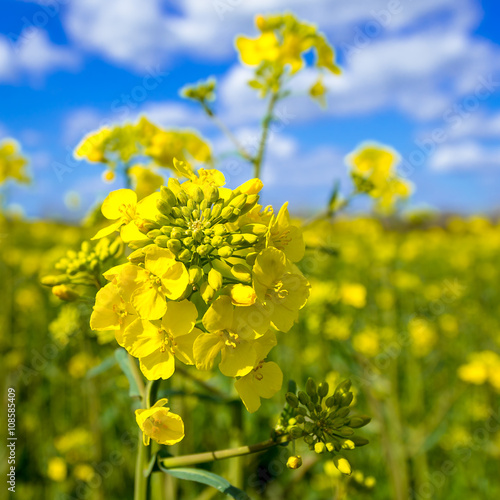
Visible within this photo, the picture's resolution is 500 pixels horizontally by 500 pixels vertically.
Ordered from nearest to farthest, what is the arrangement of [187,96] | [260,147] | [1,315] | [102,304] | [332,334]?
[102,304] → [260,147] → [187,96] → [332,334] → [1,315]

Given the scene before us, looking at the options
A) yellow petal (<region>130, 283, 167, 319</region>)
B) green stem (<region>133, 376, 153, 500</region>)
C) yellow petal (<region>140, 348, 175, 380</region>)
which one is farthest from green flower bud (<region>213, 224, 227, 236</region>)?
green stem (<region>133, 376, 153, 500</region>)

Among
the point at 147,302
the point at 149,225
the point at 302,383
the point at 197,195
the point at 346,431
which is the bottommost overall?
the point at 346,431

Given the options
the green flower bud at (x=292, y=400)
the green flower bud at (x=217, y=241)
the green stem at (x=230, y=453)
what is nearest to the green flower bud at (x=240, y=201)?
the green flower bud at (x=217, y=241)

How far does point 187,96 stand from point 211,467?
2.49 metres

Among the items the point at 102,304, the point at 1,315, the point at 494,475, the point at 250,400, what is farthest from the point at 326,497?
the point at 1,315

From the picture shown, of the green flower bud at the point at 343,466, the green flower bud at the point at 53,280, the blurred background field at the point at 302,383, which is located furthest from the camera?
the blurred background field at the point at 302,383

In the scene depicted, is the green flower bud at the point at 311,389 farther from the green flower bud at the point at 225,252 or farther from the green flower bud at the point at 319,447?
the green flower bud at the point at 225,252

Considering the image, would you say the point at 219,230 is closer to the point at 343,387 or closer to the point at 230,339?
the point at 230,339

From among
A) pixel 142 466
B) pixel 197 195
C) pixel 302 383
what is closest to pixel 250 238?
pixel 197 195

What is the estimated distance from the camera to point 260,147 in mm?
2115

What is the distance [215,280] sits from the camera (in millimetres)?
1111

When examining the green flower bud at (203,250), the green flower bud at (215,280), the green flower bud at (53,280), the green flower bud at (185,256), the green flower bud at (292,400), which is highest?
the green flower bud at (53,280)

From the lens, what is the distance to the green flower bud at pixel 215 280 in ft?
3.63

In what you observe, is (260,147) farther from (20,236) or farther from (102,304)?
(20,236)
